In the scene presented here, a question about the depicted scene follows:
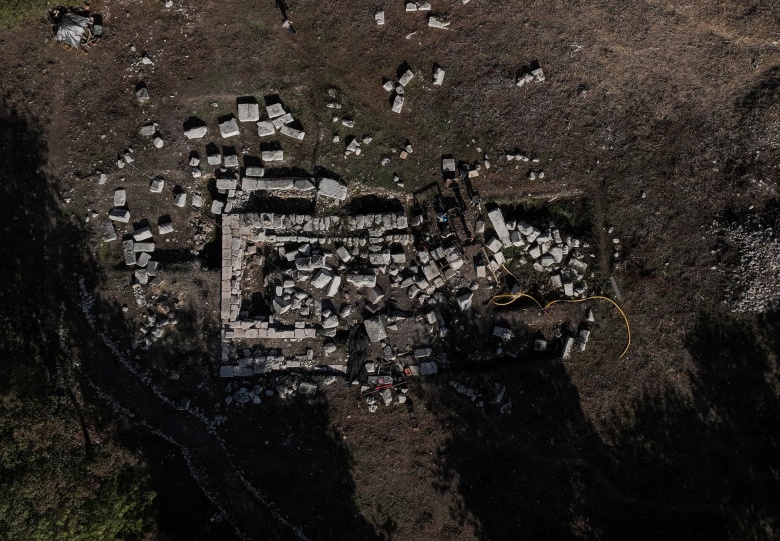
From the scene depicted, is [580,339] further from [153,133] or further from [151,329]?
[153,133]

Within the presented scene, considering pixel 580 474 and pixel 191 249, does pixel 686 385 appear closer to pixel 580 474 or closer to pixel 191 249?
pixel 580 474

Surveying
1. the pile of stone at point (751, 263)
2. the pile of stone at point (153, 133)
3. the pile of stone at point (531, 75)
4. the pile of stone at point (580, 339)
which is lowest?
the pile of stone at point (580, 339)

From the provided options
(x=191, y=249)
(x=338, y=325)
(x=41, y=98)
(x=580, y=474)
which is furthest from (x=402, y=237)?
(x=41, y=98)

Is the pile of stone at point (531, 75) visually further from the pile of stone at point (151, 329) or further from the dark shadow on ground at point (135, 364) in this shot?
the pile of stone at point (151, 329)

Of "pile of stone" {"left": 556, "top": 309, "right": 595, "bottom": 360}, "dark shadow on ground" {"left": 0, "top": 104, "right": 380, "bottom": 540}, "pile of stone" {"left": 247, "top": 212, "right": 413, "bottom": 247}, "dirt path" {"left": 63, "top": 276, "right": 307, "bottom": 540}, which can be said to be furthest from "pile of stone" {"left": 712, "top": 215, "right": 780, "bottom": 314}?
"dirt path" {"left": 63, "top": 276, "right": 307, "bottom": 540}

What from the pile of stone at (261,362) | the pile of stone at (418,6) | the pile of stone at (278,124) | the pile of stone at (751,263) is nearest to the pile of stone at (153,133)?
the pile of stone at (278,124)

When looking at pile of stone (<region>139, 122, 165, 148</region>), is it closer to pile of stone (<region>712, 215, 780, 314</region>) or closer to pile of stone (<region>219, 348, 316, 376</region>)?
pile of stone (<region>219, 348, 316, 376</region>)
